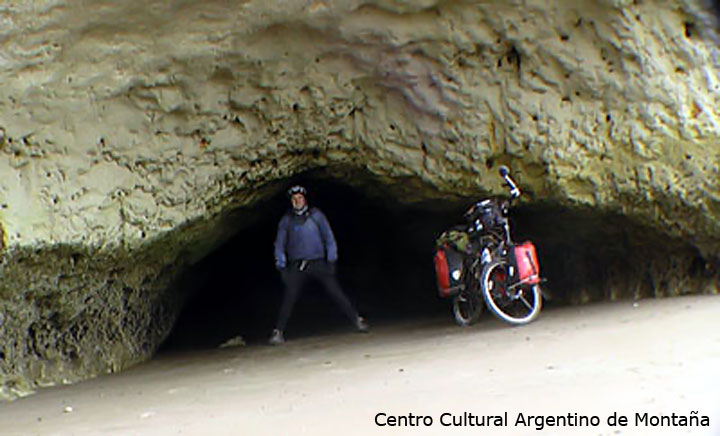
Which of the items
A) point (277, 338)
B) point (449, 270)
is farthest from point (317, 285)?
point (449, 270)

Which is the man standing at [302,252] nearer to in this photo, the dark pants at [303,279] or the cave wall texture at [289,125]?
the dark pants at [303,279]

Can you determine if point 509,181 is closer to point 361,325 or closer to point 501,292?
point 501,292

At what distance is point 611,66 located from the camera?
6.43 m

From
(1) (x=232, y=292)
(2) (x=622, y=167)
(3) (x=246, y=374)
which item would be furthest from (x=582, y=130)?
(1) (x=232, y=292)

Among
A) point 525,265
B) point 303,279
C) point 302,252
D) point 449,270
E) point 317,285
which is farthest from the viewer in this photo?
point 317,285

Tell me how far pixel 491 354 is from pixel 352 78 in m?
2.67

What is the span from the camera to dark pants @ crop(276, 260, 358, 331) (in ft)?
24.4

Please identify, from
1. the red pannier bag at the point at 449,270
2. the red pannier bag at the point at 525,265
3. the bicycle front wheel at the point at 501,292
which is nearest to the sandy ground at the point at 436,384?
the bicycle front wheel at the point at 501,292

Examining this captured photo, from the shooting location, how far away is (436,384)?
4.20 meters

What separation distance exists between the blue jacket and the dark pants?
4.4 inches

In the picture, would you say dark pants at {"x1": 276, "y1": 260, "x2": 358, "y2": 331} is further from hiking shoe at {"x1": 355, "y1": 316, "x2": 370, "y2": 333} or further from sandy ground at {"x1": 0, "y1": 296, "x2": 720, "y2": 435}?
sandy ground at {"x1": 0, "y1": 296, "x2": 720, "y2": 435}

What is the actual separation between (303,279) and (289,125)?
1778 mm

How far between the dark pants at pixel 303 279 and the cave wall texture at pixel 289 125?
2.76ft

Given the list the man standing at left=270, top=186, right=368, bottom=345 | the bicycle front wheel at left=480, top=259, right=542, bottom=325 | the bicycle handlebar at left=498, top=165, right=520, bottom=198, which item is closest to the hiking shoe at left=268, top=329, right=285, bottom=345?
the man standing at left=270, top=186, right=368, bottom=345
